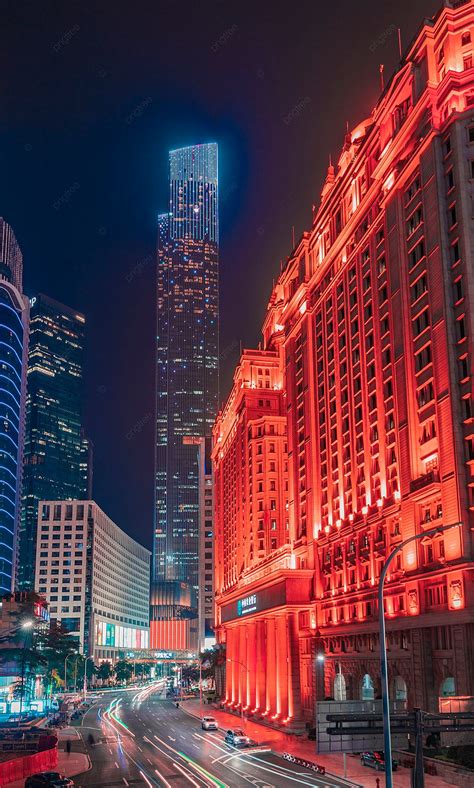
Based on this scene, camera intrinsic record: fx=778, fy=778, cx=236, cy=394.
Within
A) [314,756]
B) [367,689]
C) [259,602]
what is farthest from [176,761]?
[259,602]

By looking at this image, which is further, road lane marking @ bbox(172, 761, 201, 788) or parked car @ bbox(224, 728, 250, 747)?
parked car @ bbox(224, 728, 250, 747)

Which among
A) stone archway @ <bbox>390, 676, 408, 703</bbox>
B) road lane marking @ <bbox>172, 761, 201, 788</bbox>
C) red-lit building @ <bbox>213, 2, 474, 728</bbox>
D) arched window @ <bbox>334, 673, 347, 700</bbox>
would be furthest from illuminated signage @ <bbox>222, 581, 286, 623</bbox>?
road lane marking @ <bbox>172, 761, 201, 788</bbox>

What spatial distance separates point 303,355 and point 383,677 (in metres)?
73.5

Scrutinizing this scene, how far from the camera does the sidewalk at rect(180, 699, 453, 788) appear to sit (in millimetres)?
51438

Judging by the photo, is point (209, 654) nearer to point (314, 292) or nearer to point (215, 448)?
point (215, 448)

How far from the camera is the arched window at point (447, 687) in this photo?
2342 inches

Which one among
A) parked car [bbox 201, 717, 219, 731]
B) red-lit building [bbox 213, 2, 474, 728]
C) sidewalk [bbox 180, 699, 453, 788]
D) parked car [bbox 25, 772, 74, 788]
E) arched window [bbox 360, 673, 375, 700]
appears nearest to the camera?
parked car [bbox 25, 772, 74, 788]

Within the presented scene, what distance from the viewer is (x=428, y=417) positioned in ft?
213

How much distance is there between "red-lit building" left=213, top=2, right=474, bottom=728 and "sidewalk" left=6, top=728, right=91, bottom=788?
24.9m

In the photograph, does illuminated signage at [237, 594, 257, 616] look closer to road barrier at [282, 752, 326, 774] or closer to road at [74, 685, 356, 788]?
road at [74, 685, 356, 788]

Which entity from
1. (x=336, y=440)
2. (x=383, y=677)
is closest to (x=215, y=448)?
(x=336, y=440)

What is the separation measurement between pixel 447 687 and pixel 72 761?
32030 millimetres

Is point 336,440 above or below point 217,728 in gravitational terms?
above

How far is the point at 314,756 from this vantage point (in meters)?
66.8
